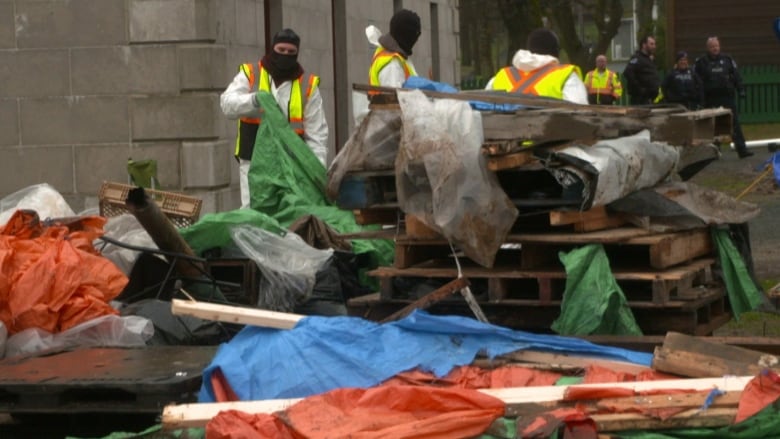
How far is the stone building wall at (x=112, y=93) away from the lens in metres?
12.8

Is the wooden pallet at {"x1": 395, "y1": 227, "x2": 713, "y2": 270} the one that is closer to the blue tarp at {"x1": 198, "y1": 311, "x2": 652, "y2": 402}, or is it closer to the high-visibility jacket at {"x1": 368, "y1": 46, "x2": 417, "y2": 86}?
the blue tarp at {"x1": 198, "y1": 311, "x2": 652, "y2": 402}

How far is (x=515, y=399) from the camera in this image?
534cm

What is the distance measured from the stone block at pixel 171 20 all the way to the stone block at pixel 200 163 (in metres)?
0.93

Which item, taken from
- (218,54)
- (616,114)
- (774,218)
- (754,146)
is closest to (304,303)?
(616,114)

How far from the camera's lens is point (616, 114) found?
7.52 m

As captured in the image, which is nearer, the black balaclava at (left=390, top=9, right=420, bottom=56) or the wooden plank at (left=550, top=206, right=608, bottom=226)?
the wooden plank at (left=550, top=206, right=608, bottom=226)

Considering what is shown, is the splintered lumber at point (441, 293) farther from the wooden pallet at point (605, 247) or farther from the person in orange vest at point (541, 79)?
the person in orange vest at point (541, 79)

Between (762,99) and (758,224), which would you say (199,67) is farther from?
(762,99)

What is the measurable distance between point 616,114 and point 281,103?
4043 millimetres

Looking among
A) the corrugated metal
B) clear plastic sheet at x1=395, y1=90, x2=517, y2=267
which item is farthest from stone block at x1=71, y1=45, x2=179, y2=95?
the corrugated metal

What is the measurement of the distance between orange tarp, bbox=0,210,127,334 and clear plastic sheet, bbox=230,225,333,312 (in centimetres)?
133

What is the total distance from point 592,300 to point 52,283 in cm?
257

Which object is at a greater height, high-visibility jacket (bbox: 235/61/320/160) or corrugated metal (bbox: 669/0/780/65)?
corrugated metal (bbox: 669/0/780/65)

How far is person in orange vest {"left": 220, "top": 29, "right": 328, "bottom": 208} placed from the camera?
10.9 m
